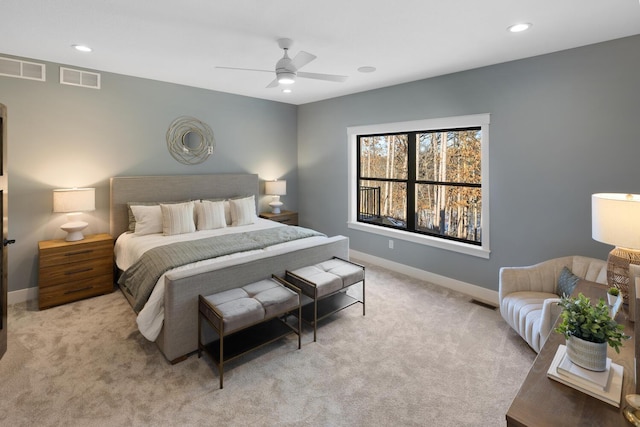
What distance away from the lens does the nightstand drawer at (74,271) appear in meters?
3.39

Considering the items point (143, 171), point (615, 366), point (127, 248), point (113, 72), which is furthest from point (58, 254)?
point (615, 366)

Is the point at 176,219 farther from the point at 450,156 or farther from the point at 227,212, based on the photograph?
the point at 450,156

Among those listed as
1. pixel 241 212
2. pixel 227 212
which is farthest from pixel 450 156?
pixel 227 212

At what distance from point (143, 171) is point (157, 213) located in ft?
2.48

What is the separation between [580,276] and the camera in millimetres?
2775

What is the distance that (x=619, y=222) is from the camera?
6.80 ft

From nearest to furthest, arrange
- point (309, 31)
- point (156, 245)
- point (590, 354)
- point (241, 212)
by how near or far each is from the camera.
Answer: point (590, 354)
point (309, 31)
point (156, 245)
point (241, 212)

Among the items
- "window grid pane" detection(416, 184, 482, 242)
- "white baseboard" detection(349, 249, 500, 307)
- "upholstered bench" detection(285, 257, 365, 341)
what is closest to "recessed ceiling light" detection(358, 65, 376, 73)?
"window grid pane" detection(416, 184, 482, 242)

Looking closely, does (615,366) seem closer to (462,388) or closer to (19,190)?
(462,388)

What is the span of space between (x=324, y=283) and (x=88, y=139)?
3.30 metres

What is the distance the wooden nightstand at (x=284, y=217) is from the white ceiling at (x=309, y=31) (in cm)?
241

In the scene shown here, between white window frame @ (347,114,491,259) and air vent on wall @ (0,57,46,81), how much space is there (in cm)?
378

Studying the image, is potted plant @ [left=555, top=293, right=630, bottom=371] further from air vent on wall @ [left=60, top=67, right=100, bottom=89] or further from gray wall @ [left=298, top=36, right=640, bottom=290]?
air vent on wall @ [left=60, top=67, right=100, bottom=89]

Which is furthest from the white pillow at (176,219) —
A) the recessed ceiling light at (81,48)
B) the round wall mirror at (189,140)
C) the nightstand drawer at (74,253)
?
the recessed ceiling light at (81,48)
